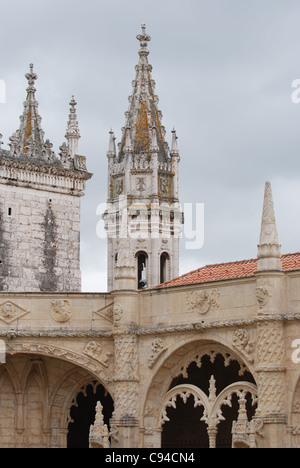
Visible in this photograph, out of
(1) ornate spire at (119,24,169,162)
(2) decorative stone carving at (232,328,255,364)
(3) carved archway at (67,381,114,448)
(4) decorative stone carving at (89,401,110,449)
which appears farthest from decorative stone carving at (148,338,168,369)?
(1) ornate spire at (119,24,169,162)

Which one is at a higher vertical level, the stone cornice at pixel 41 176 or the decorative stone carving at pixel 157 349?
the stone cornice at pixel 41 176

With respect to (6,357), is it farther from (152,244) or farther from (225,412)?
(152,244)

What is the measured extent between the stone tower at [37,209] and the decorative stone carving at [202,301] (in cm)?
1329

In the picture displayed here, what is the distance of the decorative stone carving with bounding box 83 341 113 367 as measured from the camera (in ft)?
123

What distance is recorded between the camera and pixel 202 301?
116 feet

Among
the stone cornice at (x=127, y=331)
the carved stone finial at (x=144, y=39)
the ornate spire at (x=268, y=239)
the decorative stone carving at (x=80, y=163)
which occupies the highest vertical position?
the carved stone finial at (x=144, y=39)

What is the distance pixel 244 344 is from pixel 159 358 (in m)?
3.35

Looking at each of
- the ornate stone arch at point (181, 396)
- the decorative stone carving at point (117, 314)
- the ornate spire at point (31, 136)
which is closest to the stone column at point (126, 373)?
the decorative stone carving at point (117, 314)

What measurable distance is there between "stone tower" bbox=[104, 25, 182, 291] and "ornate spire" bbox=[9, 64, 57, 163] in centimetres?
911

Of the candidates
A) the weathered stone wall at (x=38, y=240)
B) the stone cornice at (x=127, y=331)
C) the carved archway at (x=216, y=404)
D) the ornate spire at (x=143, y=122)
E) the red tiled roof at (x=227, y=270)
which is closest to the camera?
the carved archway at (x=216, y=404)

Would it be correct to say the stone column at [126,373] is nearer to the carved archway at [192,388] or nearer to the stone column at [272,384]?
the carved archway at [192,388]

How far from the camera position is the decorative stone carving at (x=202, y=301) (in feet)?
115

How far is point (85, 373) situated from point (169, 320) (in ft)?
12.7

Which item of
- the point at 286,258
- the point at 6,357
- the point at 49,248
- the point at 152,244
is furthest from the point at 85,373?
the point at 152,244
